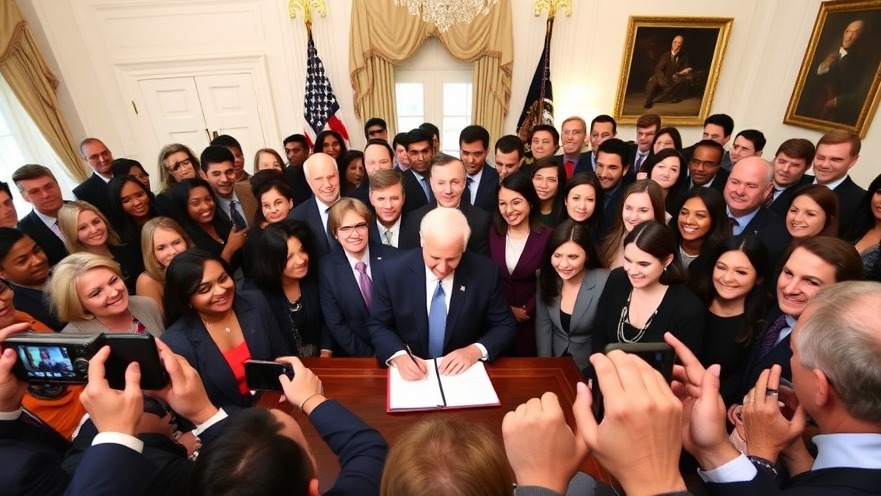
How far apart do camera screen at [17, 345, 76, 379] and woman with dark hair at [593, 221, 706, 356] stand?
2.53 metres

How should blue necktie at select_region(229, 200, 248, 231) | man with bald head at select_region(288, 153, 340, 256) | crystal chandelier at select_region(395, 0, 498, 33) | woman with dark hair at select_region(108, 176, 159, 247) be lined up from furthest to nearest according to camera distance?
crystal chandelier at select_region(395, 0, 498, 33) < blue necktie at select_region(229, 200, 248, 231) < woman with dark hair at select_region(108, 176, 159, 247) < man with bald head at select_region(288, 153, 340, 256)

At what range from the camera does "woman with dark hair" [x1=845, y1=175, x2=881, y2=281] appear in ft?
9.60

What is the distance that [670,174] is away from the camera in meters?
4.08

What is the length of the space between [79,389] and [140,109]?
22.7 ft

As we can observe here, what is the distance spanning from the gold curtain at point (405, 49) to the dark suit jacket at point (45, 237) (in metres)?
4.77

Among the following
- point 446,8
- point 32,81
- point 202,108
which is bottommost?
point 202,108

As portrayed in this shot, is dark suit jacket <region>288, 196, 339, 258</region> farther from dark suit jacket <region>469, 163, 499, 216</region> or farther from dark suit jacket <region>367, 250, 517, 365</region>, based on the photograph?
dark suit jacket <region>469, 163, 499, 216</region>

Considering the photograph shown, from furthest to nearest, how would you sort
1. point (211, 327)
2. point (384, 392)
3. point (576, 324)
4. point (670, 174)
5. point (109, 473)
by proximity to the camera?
1. point (670, 174)
2. point (576, 324)
3. point (211, 327)
4. point (384, 392)
5. point (109, 473)

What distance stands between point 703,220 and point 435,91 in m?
5.64

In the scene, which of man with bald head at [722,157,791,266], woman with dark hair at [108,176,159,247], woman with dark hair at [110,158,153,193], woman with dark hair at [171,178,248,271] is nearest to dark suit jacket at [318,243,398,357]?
woman with dark hair at [171,178,248,271]

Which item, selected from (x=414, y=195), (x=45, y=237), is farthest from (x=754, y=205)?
(x=45, y=237)

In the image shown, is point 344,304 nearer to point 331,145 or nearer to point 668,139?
point 331,145

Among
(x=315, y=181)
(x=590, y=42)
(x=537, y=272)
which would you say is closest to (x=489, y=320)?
(x=537, y=272)

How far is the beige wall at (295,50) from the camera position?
648 centimetres
